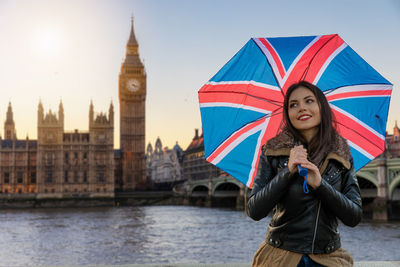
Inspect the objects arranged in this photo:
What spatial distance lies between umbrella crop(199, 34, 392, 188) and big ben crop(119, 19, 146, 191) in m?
68.9

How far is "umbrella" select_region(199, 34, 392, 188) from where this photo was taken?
2316 millimetres

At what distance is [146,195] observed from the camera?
5991 cm

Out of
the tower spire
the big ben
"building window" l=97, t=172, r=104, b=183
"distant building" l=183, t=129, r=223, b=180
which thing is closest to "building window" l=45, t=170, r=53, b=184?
"building window" l=97, t=172, r=104, b=183

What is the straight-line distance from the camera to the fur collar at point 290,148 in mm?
1701

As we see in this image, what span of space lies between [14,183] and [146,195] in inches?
729

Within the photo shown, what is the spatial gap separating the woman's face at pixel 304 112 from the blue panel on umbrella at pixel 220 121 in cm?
57

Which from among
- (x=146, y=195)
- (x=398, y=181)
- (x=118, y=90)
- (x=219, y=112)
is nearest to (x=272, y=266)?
(x=219, y=112)

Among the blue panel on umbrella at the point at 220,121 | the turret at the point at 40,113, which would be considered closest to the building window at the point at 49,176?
the turret at the point at 40,113

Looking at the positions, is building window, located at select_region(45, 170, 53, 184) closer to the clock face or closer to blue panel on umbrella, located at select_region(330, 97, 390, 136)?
the clock face

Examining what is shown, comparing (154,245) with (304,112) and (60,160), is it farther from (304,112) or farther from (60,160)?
(60,160)

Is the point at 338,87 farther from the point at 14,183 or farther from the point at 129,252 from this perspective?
the point at 14,183

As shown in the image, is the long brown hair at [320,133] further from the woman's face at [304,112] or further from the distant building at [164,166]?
the distant building at [164,166]

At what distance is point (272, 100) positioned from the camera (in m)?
2.41

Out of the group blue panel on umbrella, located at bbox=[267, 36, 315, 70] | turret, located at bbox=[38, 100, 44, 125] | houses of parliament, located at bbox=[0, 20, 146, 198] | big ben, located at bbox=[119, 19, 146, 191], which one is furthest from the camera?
big ben, located at bbox=[119, 19, 146, 191]
